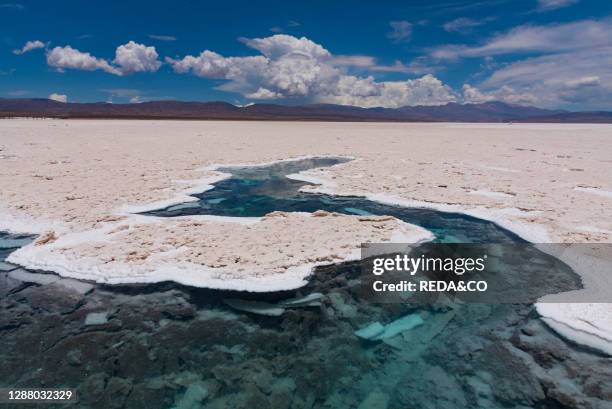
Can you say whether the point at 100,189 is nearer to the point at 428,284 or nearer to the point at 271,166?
the point at 271,166

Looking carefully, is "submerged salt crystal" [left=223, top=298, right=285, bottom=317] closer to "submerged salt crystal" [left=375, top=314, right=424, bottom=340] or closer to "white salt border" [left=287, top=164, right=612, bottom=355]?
"submerged salt crystal" [left=375, top=314, right=424, bottom=340]

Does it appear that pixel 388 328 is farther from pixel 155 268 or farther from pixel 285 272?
pixel 155 268

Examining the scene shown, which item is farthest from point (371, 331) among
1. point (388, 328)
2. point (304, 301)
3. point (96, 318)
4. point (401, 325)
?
point (96, 318)

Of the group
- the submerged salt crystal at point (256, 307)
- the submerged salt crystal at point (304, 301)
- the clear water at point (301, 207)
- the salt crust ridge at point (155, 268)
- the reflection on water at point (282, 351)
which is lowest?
the reflection on water at point (282, 351)

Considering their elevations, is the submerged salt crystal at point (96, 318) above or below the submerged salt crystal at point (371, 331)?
above

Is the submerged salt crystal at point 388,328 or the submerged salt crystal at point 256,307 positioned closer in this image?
the submerged salt crystal at point 388,328

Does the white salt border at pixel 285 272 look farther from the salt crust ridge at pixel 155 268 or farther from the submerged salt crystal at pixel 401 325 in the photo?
the submerged salt crystal at pixel 401 325

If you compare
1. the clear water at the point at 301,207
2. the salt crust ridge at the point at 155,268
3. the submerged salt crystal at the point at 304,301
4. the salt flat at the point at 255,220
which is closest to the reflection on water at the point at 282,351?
the submerged salt crystal at the point at 304,301

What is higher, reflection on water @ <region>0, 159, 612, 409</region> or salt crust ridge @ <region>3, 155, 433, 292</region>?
salt crust ridge @ <region>3, 155, 433, 292</region>

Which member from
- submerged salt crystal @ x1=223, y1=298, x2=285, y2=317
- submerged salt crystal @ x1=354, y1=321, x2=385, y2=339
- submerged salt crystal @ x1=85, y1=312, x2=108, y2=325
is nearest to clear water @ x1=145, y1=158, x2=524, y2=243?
submerged salt crystal @ x1=354, y1=321, x2=385, y2=339
